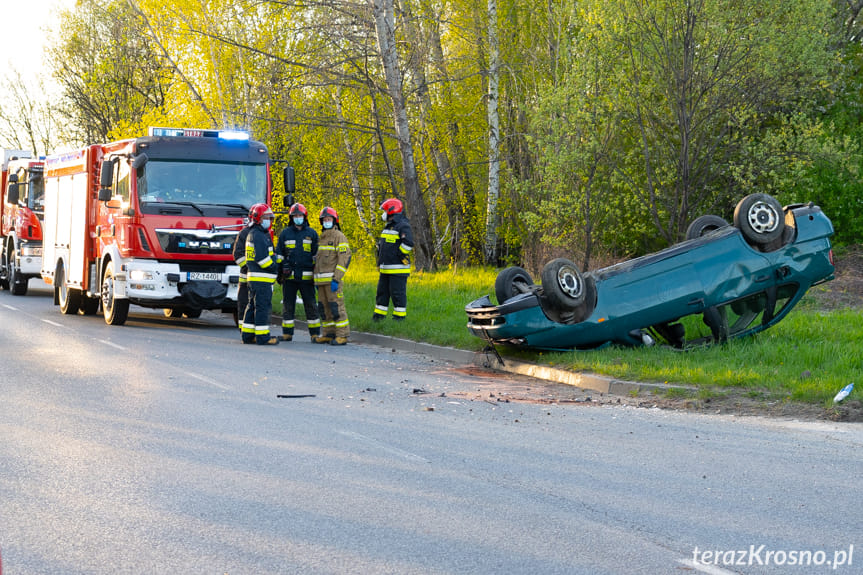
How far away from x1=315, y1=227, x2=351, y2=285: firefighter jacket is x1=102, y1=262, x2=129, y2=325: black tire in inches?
154

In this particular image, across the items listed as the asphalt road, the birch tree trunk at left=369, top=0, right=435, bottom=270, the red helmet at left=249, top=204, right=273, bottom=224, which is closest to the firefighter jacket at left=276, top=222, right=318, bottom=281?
the red helmet at left=249, top=204, right=273, bottom=224

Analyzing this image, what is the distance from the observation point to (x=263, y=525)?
17.4ft

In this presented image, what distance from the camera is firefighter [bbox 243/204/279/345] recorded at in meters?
14.6

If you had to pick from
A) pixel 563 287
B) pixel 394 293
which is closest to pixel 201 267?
pixel 394 293

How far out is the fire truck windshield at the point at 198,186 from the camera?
16.6m

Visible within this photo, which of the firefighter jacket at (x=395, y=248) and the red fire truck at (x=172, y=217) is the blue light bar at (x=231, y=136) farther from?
the firefighter jacket at (x=395, y=248)

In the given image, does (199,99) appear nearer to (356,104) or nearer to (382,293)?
(356,104)

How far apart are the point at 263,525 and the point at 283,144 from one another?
26737 millimetres

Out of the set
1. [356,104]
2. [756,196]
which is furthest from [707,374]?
[356,104]

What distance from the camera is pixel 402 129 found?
23406 mm

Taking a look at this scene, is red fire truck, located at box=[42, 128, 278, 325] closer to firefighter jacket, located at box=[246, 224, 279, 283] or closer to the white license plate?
the white license plate

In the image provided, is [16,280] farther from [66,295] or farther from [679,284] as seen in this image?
[679,284]

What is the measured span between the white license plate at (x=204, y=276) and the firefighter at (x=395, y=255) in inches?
102

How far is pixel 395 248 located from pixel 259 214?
235 centimetres
